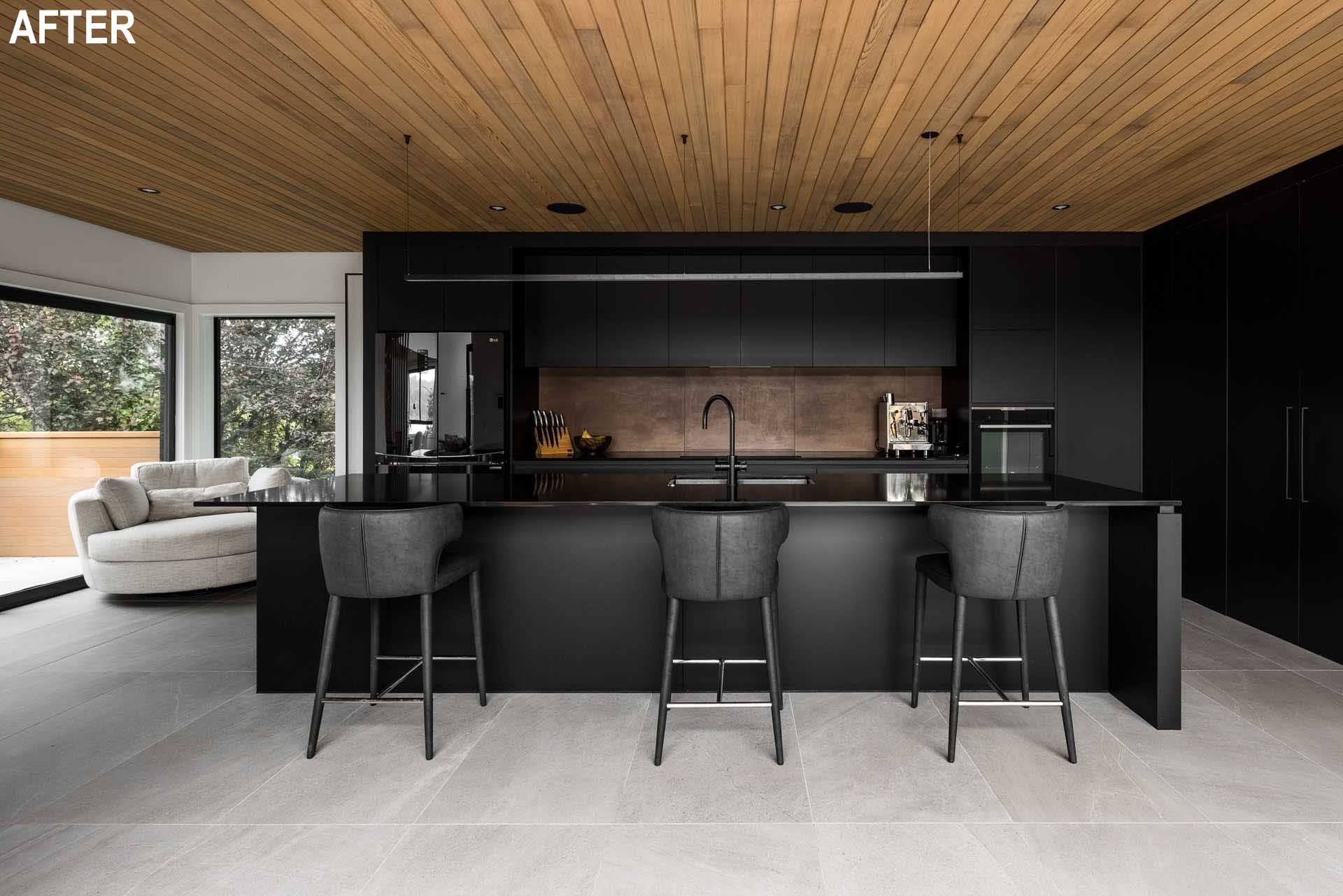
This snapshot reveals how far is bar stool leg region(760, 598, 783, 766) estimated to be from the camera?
8.59 ft

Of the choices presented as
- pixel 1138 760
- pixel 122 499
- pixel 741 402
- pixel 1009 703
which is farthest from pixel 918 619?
pixel 122 499

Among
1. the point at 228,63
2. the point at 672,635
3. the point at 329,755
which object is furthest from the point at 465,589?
the point at 228,63

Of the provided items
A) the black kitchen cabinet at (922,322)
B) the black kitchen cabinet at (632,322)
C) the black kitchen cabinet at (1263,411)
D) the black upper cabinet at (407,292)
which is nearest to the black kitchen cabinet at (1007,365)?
the black kitchen cabinet at (922,322)

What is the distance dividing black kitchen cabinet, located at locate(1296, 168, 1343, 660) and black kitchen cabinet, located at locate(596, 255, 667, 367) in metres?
3.82

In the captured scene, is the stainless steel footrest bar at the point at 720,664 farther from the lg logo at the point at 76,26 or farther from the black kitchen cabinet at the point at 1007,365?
the black kitchen cabinet at the point at 1007,365

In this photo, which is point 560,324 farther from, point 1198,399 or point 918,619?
point 1198,399

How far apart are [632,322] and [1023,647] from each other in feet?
12.0

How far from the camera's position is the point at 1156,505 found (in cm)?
289

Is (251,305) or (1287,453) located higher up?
(251,305)

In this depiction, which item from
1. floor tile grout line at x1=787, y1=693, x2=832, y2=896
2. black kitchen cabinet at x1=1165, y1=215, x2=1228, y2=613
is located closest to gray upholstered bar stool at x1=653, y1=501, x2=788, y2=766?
floor tile grout line at x1=787, y1=693, x2=832, y2=896

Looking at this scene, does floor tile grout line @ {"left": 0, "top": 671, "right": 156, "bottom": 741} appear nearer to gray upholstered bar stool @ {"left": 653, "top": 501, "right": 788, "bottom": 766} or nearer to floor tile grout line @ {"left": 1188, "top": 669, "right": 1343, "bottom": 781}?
gray upholstered bar stool @ {"left": 653, "top": 501, "right": 788, "bottom": 766}

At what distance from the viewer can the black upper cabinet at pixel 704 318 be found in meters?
5.67

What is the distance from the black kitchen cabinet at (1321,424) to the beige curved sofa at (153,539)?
5.94 m

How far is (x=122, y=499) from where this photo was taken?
5.05 metres
